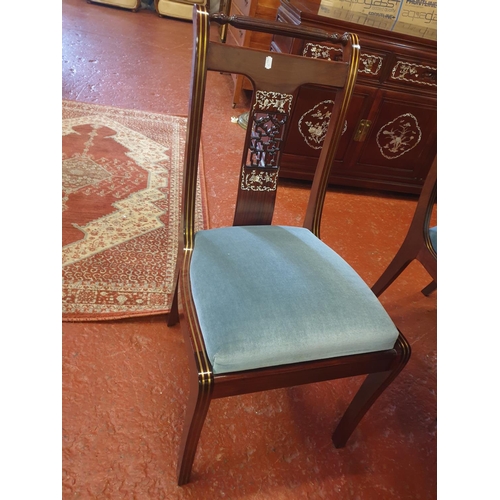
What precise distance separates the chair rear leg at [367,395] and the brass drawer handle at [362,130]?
1.65 m

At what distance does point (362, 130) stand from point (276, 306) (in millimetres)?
1783

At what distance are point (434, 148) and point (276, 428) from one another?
6.65 feet

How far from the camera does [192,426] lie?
943 millimetres

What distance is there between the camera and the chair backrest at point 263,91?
1012 mm

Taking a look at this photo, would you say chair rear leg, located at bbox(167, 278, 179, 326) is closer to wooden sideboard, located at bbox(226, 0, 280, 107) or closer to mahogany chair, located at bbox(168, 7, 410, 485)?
mahogany chair, located at bbox(168, 7, 410, 485)

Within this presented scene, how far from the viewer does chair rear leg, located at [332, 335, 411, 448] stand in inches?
40.6

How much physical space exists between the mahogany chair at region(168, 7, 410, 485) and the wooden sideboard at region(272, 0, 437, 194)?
1.10m

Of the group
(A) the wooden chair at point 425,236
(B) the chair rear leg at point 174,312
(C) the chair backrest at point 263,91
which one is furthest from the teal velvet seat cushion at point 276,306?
(A) the wooden chair at point 425,236

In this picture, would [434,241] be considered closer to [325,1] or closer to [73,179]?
[325,1]

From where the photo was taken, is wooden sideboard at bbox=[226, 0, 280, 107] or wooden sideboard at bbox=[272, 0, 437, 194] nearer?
wooden sideboard at bbox=[272, 0, 437, 194]

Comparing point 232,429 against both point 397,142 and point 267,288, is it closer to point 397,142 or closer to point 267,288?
point 267,288

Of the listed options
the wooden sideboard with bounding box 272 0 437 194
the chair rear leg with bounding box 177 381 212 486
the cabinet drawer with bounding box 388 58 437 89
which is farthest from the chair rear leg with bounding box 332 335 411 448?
the cabinet drawer with bounding box 388 58 437 89

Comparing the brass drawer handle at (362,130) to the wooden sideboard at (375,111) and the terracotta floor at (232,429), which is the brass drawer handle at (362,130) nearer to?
the wooden sideboard at (375,111)
